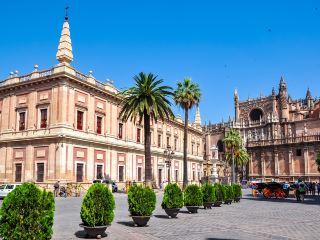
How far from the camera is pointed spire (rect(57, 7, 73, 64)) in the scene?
33750mm

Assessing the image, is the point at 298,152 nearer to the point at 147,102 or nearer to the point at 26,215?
the point at 147,102

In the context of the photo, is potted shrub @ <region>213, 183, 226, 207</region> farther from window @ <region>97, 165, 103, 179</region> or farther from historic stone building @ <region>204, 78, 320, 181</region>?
historic stone building @ <region>204, 78, 320, 181</region>

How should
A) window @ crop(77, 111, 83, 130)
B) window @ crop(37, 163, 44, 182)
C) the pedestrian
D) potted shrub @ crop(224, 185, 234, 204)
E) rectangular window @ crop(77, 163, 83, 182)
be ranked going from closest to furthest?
1. potted shrub @ crop(224, 185, 234, 204)
2. the pedestrian
3. window @ crop(37, 163, 44, 182)
4. rectangular window @ crop(77, 163, 83, 182)
5. window @ crop(77, 111, 83, 130)

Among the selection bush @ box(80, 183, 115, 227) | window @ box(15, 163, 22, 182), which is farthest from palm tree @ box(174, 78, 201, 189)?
bush @ box(80, 183, 115, 227)

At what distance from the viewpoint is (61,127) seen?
3156cm

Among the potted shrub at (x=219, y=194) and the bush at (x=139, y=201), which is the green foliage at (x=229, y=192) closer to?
the potted shrub at (x=219, y=194)

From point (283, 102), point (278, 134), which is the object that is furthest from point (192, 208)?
point (283, 102)

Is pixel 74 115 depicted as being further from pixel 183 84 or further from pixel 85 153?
pixel 183 84

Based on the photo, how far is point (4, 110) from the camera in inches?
1432

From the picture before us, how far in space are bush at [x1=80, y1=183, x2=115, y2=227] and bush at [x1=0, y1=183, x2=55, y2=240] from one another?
7.60 feet

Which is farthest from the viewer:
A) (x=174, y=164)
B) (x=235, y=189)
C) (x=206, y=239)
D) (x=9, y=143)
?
(x=174, y=164)

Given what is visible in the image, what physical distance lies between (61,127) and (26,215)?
974 inches

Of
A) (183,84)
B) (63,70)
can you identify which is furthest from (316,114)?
(63,70)

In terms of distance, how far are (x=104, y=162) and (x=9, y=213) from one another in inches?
1182
